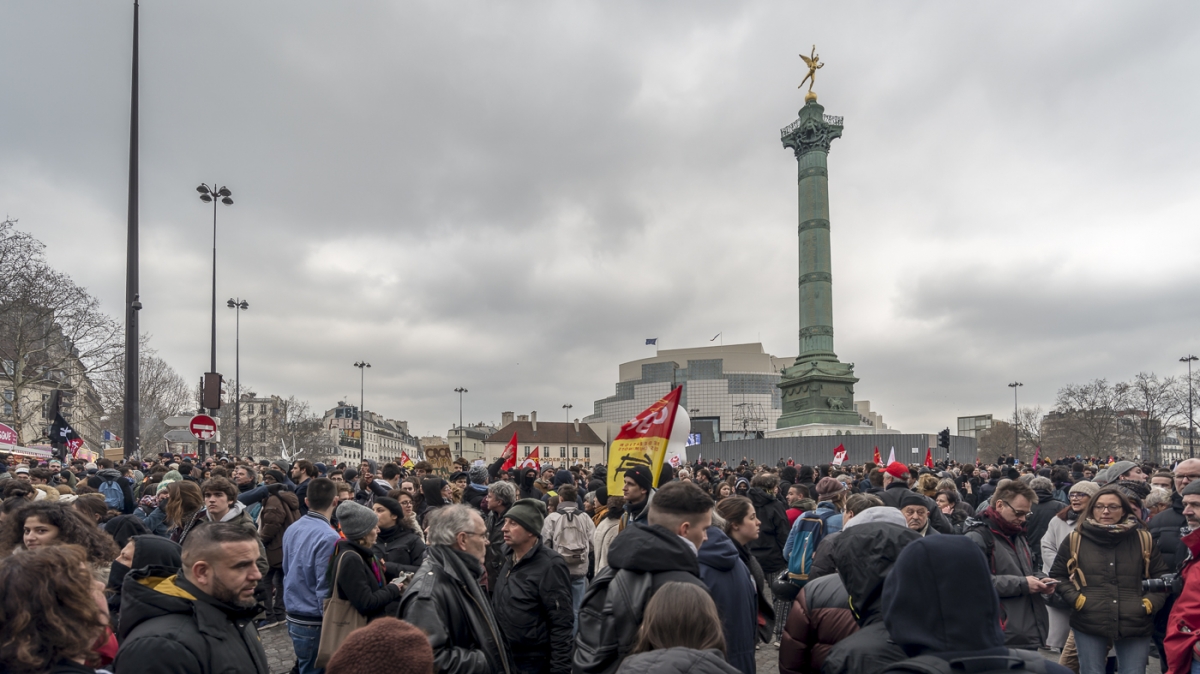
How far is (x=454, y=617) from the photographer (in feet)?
11.9

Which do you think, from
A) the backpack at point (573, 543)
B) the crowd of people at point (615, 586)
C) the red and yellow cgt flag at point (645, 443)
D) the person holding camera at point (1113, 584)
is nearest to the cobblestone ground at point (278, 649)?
the crowd of people at point (615, 586)

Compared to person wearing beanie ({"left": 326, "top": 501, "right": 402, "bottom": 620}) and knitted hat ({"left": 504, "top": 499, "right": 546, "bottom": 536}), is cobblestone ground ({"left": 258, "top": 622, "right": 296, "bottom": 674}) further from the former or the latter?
knitted hat ({"left": 504, "top": 499, "right": 546, "bottom": 536})

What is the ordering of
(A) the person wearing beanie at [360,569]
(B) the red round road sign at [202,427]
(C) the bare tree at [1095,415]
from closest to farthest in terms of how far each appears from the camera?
(A) the person wearing beanie at [360,569], (B) the red round road sign at [202,427], (C) the bare tree at [1095,415]

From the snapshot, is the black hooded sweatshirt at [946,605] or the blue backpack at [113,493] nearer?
the black hooded sweatshirt at [946,605]

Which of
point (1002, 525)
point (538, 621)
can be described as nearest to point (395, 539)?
point (538, 621)

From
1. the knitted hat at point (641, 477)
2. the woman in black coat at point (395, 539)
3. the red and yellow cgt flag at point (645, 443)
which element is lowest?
the woman in black coat at point (395, 539)

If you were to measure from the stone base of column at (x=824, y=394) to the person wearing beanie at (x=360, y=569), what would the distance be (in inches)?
1741

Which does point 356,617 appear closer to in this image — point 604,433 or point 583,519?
point 583,519

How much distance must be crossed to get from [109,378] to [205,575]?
4617 centimetres

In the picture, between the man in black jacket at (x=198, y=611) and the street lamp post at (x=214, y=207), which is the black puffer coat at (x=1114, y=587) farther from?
the street lamp post at (x=214, y=207)

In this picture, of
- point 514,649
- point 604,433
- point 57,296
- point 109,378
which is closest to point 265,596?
point 514,649

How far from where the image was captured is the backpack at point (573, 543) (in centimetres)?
752

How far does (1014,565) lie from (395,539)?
15.9ft

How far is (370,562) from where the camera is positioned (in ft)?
16.9
